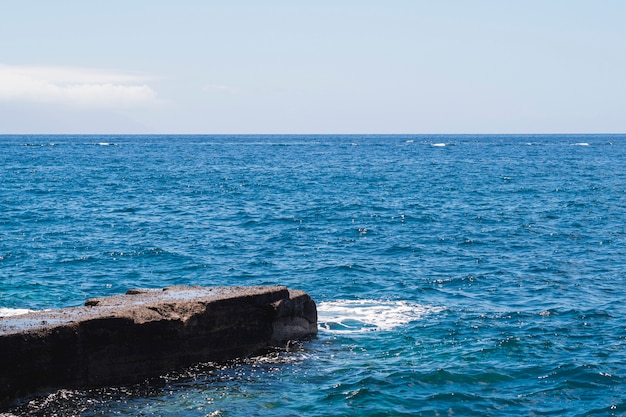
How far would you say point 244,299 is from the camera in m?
18.0

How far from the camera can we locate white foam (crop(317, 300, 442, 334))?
69.3ft

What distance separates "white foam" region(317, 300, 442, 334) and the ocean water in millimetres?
95

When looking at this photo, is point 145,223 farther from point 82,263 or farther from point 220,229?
point 82,263

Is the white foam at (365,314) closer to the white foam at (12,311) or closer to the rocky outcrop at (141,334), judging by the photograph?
the rocky outcrop at (141,334)

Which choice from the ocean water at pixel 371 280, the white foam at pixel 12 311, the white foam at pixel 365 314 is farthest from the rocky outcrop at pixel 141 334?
the white foam at pixel 12 311

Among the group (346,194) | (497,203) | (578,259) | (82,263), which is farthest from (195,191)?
(578,259)

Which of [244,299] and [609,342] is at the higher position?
[244,299]

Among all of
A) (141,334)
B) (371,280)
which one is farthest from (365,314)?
(141,334)

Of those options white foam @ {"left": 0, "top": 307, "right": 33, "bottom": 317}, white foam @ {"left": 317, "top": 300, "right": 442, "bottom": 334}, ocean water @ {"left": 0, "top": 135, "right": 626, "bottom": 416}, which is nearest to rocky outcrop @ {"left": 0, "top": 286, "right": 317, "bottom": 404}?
ocean water @ {"left": 0, "top": 135, "right": 626, "bottom": 416}

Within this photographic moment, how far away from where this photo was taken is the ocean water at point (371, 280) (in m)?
15.7

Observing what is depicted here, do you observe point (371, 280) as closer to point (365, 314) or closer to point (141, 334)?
point (365, 314)

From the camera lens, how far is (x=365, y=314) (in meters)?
22.6

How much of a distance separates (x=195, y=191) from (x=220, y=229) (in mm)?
21012

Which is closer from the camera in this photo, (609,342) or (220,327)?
(220,327)
